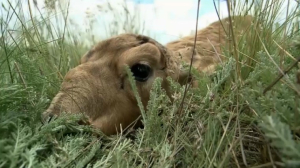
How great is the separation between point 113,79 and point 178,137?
32.4 inches

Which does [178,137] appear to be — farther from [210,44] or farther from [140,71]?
[210,44]

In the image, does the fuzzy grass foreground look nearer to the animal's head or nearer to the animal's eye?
the animal's head

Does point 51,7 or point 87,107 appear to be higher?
point 51,7

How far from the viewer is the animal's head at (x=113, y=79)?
8.54ft

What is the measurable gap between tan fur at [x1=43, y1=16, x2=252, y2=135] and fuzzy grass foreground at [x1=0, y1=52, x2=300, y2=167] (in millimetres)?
191

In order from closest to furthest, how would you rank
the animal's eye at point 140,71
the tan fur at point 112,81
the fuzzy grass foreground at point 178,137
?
the fuzzy grass foreground at point 178,137, the tan fur at point 112,81, the animal's eye at point 140,71

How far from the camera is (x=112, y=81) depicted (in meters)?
2.81

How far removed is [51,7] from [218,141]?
2014 millimetres

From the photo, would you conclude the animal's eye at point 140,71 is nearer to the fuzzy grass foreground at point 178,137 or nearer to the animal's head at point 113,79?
the animal's head at point 113,79

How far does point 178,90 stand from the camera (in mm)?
2486

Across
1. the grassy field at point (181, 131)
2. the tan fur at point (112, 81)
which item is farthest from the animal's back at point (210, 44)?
the grassy field at point (181, 131)

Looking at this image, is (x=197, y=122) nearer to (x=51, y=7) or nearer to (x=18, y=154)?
(x=18, y=154)

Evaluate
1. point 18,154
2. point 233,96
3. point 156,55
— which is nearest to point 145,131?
point 233,96

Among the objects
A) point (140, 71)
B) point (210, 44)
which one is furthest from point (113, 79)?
point (210, 44)
